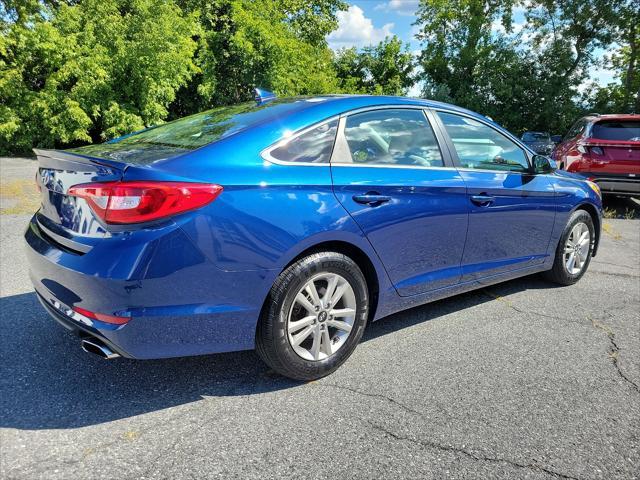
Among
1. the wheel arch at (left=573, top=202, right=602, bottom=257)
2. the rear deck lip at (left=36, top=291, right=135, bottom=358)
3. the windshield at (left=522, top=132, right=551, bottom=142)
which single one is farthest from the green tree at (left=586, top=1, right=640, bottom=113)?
the rear deck lip at (left=36, top=291, right=135, bottom=358)

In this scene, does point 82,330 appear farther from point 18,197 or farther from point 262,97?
point 18,197

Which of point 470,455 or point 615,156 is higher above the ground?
point 615,156

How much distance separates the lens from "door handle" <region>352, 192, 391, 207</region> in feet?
9.37

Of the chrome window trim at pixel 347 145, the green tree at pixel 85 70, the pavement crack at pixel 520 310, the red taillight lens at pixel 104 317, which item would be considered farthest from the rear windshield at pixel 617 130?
the green tree at pixel 85 70

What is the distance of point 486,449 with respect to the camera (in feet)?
7.59

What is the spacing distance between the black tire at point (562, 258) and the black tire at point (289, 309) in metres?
2.51

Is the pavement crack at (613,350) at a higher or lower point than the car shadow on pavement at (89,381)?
higher

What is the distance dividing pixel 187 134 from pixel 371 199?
1164 mm

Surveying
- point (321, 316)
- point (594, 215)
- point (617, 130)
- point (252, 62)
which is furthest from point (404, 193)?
point (252, 62)

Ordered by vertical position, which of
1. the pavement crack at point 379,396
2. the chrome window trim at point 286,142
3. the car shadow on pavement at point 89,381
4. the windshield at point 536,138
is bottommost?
the car shadow on pavement at point 89,381

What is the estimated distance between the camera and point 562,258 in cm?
458

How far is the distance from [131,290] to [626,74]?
120 feet

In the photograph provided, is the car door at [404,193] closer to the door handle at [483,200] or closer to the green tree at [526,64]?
the door handle at [483,200]

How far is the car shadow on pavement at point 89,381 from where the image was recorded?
248cm
